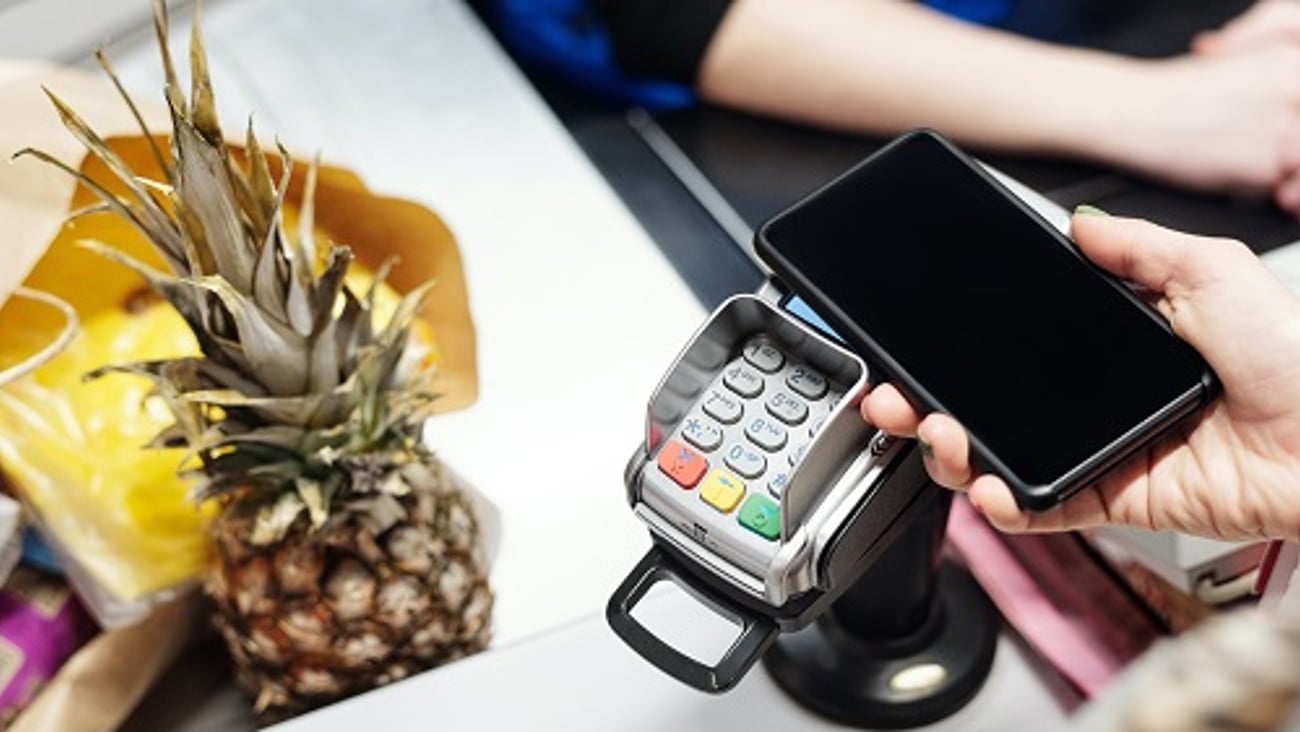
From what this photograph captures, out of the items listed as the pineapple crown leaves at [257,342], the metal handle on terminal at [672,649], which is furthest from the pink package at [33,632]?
the metal handle on terminal at [672,649]

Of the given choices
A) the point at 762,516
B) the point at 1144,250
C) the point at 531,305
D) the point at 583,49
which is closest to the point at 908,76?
the point at 583,49

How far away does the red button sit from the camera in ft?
2.19

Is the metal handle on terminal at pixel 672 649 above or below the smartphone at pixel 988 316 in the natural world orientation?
below

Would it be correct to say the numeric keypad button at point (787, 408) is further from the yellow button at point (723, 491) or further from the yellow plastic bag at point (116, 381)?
the yellow plastic bag at point (116, 381)

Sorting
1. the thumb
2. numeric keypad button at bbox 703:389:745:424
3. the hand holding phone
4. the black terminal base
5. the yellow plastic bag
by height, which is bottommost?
the black terminal base

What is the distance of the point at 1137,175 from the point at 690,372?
583mm

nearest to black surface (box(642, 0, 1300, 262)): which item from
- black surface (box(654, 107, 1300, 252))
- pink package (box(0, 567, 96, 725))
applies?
black surface (box(654, 107, 1300, 252))

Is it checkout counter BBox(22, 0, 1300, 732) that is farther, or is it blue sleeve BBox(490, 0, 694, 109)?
blue sleeve BBox(490, 0, 694, 109)

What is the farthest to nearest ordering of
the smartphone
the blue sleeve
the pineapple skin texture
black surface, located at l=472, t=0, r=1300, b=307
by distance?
the blue sleeve < black surface, located at l=472, t=0, r=1300, b=307 < the pineapple skin texture < the smartphone

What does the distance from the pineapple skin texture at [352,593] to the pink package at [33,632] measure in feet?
0.32

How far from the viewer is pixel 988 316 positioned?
0.68 meters

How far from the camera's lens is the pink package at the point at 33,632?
0.82m

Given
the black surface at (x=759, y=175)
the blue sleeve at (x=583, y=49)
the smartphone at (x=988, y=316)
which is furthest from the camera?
the blue sleeve at (x=583, y=49)

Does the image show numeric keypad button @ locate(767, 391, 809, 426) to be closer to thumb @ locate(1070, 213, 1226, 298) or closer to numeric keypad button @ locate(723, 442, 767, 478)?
numeric keypad button @ locate(723, 442, 767, 478)
